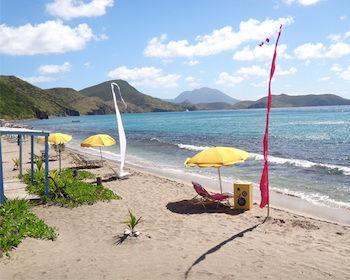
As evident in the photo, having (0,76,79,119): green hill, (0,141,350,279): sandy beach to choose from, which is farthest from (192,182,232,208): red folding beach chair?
(0,76,79,119): green hill

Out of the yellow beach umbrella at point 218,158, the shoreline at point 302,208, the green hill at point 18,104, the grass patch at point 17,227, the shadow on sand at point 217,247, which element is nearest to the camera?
the shadow on sand at point 217,247

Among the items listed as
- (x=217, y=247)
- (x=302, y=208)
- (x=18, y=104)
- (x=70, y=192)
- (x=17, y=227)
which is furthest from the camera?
(x=18, y=104)

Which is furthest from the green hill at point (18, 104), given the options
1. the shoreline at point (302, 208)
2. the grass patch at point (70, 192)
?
the shoreline at point (302, 208)

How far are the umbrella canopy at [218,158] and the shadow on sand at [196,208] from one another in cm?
131

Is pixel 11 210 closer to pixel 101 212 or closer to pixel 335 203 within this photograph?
pixel 101 212

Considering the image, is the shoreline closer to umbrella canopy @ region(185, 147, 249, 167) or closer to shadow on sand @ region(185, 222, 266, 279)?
umbrella canopy @ region(185, 147, 249, 167)

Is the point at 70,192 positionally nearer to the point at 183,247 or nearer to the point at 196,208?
the point at 196,208

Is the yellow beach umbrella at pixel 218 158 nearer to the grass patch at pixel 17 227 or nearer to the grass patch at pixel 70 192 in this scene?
the grass patch at pixel 70 192

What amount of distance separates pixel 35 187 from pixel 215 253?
8799mm

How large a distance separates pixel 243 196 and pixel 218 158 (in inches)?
54.6

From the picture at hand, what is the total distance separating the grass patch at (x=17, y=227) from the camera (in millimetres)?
8945

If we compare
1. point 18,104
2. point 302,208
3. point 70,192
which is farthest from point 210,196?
point 18,104

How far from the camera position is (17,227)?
32.0 feet

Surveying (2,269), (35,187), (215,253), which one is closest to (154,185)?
(35,187)
